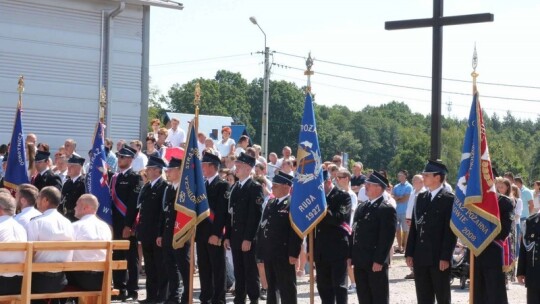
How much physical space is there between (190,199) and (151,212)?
48.0 inches

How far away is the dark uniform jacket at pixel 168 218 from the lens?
12992 mm

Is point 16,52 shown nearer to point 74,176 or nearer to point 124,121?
point 124,121

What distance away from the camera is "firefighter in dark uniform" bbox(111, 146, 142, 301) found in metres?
13.9

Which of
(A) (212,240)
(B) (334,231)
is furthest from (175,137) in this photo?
(B) (334,231)

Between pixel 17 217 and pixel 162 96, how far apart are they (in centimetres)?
8699

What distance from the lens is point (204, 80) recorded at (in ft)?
302

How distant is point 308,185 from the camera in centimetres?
1159

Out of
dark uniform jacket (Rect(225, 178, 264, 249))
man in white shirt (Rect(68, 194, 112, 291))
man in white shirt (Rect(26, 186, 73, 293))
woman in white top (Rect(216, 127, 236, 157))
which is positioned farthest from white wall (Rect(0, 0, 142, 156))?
man in white shirt (Rect(26, 186, 73, 293))

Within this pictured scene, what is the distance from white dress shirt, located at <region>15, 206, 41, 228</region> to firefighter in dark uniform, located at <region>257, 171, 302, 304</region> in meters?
2.90

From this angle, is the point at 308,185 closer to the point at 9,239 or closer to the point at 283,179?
the point at 283,179

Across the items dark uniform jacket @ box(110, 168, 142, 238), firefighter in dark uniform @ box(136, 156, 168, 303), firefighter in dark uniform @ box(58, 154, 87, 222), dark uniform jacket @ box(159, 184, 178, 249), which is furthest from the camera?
firefighter in dark uniform @ box(58, 154, 87, 222)

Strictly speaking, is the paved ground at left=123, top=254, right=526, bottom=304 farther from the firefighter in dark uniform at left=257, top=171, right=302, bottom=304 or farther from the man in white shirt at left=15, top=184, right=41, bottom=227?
the man in white shirt at left=15, top=184, right=41, bottom=227

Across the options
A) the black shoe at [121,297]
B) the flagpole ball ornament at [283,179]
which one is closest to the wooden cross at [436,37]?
the flagpole ball ornament at [283,179]

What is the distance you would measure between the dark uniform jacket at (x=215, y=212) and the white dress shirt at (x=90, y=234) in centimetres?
261
